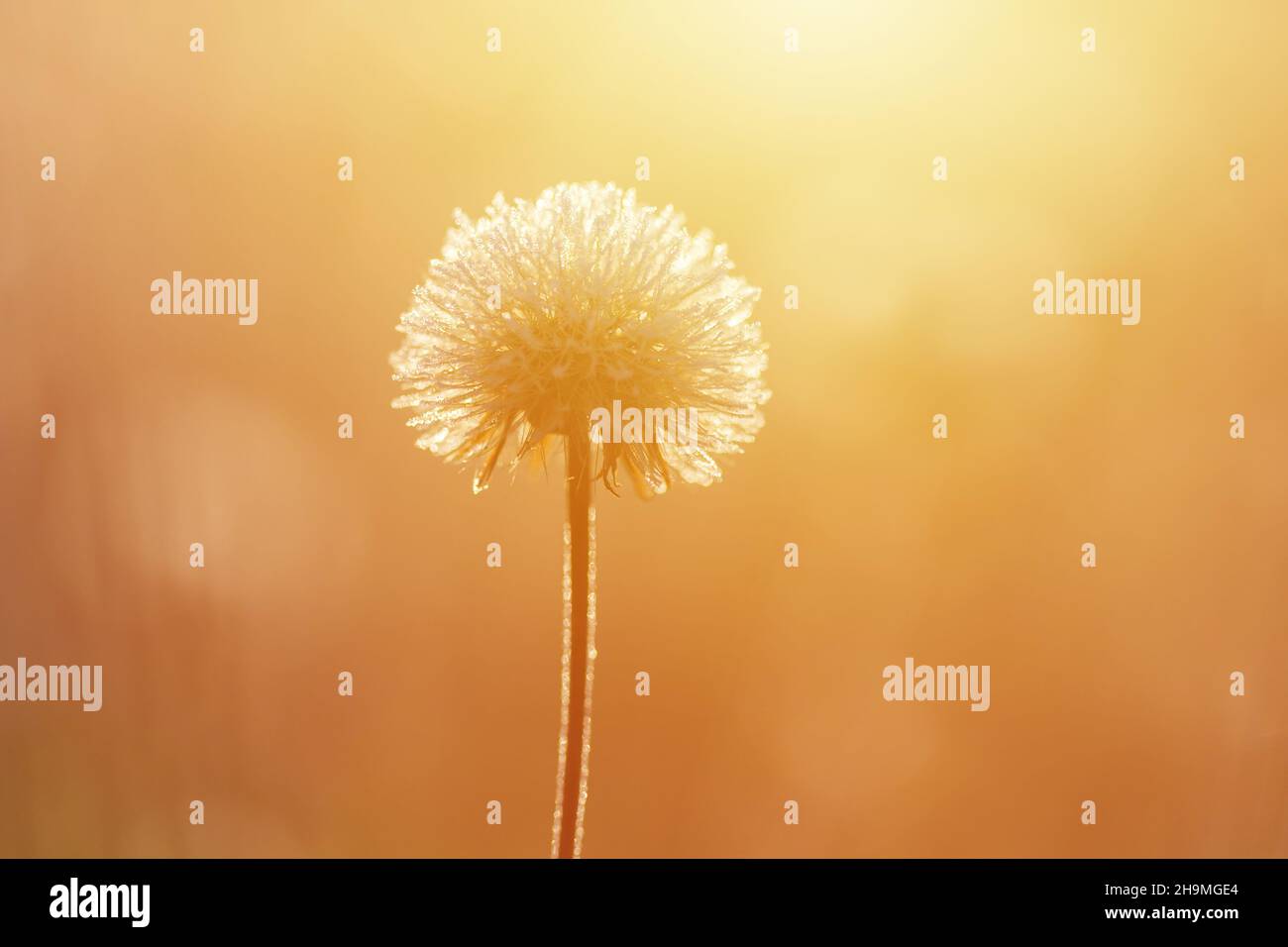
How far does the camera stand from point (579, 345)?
1.86 feet

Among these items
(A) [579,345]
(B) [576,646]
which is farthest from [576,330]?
(B) [576,646]

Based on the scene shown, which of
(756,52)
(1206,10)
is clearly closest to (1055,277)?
(1206,10)

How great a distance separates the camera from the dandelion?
0.57 meters

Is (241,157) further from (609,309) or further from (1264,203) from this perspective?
(1264,203)

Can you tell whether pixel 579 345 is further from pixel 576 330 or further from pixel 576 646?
pixel 576 646

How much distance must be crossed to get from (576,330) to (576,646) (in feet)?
0.67

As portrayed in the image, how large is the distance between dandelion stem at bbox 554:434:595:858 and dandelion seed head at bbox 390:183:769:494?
3 centimetres

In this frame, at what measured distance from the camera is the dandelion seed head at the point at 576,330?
1.88ft

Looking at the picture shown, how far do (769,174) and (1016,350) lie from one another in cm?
43

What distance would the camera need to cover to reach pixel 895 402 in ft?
4.05

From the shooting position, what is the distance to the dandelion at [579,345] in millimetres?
570

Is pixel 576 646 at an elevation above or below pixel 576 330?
below

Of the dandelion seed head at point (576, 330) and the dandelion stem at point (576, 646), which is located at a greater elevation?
the dandelion seed head at point (576, 330)

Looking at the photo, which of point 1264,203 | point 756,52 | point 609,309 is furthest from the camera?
point 756,52
